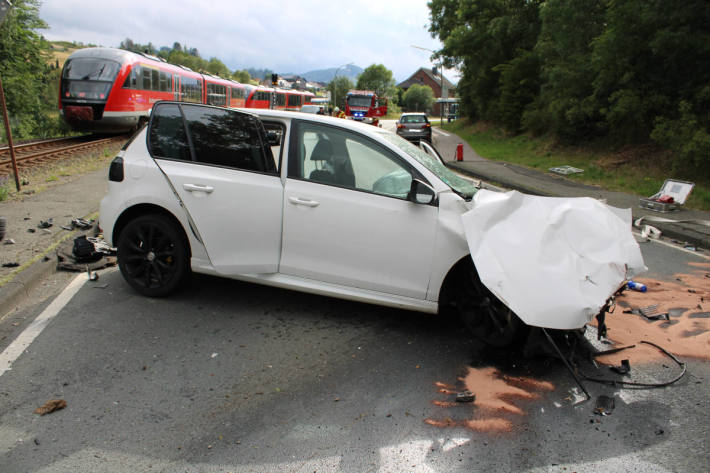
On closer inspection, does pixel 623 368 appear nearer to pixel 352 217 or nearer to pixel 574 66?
pixel 352 217

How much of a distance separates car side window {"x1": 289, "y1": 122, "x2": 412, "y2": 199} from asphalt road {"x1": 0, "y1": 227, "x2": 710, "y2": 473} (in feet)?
4.04

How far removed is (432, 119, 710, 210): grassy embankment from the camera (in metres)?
12.4

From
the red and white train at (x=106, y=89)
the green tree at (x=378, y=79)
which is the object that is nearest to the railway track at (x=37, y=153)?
the red and white train at (x=106, y=89)

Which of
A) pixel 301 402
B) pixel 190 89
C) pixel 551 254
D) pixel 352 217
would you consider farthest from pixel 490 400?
pixel 190 89

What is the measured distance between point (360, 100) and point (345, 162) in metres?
36.4

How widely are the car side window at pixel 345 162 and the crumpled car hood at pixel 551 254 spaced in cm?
70

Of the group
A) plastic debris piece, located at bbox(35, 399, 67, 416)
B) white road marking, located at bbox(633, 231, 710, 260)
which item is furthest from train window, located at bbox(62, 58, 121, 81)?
plastic debris piece, located at bbox(35, 399, 67, 416)

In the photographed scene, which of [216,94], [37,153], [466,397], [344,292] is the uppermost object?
[216,94]

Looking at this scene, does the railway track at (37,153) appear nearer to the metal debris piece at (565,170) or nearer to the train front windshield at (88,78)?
the train front windshield at (88,78)

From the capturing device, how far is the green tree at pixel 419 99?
104 metres

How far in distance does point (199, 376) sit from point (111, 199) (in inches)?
86.3

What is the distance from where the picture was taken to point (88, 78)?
65.2 ft

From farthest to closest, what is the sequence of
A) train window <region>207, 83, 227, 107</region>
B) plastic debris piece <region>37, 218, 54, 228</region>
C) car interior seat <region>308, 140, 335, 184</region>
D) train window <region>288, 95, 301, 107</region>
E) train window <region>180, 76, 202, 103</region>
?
train window <region>288, 95, 301, 107</region>, train window <region>207, 83, 227, 107</region>, train window <region>180, 76, 202, 103</region>, plastic debris piece <region>37, 218, 54, 228</region>, car interior seat <region>308, 140, 335, 184</region>

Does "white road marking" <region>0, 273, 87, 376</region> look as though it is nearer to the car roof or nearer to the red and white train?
the car roof
